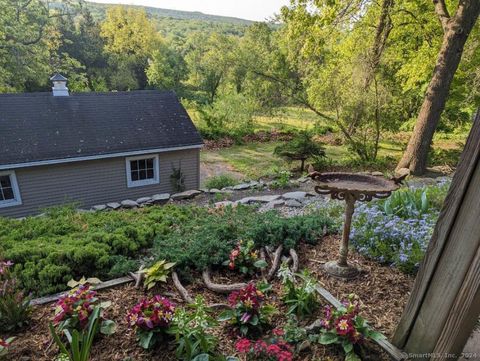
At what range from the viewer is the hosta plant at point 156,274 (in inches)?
104

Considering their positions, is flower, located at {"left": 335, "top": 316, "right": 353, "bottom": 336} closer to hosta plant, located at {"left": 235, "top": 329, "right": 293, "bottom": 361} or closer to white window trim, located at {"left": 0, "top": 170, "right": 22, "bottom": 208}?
hosta plant, located at {"left": 235, "top": 329, "right": 293, "bottom": 361}

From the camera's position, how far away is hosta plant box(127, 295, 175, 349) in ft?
6.24

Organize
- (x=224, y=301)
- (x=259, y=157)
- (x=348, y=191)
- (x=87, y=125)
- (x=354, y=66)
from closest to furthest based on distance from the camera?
(x=348, y=191)
(x=224, y=301)
(x=354, y=66)
(x=87, y=125)
(x=259, y=157)

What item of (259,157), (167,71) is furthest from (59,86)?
(167,71)

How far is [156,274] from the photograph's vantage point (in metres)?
2.69

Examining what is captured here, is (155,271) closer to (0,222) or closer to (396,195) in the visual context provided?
(396,195)

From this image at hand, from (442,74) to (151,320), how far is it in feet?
27.5

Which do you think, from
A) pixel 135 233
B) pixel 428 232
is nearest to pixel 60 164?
pixel 135 233

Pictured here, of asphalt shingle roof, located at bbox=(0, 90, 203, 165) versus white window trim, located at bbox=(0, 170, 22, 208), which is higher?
asphalt shingle roof, located at bbox=(0, 90, 203, 165)

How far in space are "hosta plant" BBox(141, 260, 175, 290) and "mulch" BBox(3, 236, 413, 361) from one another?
9 centimetres

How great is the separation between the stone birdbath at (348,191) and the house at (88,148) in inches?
303

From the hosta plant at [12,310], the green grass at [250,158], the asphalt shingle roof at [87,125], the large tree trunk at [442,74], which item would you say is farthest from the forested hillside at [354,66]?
the hosta plant at [12,310]

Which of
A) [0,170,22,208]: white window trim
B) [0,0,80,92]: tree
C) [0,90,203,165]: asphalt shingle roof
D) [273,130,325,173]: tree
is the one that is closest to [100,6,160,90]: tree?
[0,0,80,92]: tree

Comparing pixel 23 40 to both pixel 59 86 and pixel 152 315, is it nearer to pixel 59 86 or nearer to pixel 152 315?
pixel 59 86
